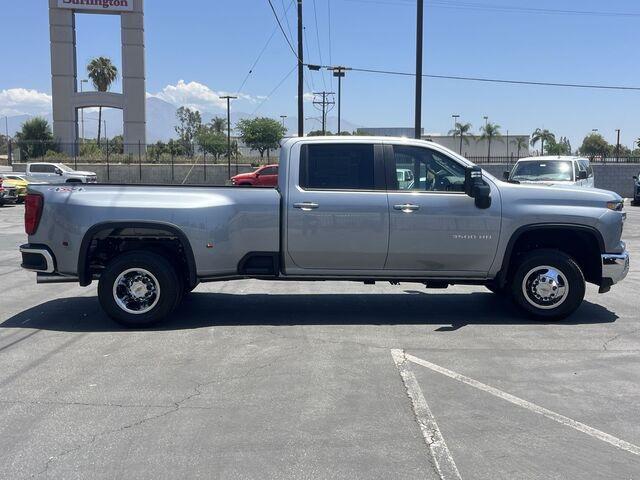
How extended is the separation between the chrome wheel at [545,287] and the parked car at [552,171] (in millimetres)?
9351

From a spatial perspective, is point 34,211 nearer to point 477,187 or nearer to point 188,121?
point 477,187

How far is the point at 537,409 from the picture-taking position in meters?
4.91

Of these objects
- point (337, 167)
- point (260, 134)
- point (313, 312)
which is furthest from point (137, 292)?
point (260, 134)

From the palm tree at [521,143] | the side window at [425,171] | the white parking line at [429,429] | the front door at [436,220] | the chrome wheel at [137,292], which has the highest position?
the palm tree at [521,143]

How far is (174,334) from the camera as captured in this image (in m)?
7.01

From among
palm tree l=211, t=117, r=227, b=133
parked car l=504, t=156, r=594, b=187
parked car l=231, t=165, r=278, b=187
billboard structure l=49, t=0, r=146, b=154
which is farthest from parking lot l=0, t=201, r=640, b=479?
palm tree l=211, t=117, r=227, b=133

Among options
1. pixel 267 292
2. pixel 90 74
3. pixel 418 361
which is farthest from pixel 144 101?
pixel 418 361

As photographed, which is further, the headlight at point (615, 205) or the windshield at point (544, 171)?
the windshield at point (544, 171)

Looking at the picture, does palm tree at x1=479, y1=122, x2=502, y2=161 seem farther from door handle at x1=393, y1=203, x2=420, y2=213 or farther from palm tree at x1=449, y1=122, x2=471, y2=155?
door handle at x1=393, y1=203, x2=420, y2=213

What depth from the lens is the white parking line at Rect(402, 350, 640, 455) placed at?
14.2 ft

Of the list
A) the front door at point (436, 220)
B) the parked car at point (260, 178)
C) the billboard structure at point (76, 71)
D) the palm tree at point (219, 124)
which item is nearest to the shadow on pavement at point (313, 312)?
the front door at point (436, 220)

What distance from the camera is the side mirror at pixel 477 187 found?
707 cm

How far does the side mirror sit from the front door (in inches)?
3.3

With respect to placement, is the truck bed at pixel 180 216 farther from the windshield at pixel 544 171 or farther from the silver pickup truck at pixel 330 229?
the windshield at pixel 544 171
